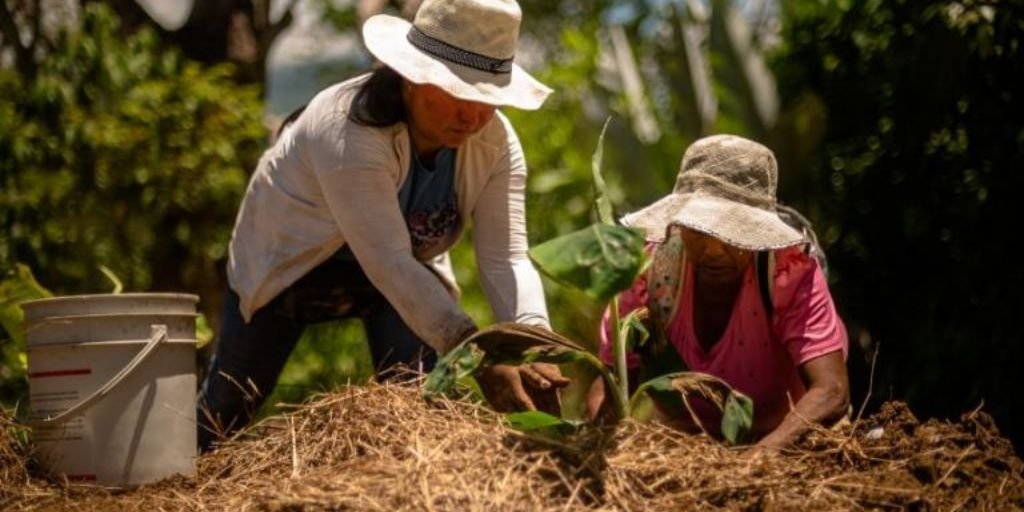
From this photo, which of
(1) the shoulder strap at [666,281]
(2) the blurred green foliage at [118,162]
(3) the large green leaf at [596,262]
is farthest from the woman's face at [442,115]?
(2) the blurred green foliage at [118,162]

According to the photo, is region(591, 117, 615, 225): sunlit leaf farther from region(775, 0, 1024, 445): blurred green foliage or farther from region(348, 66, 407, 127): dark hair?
region(775, 0, 1024, 445): blurred green foliage

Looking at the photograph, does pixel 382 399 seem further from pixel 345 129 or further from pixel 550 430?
pixel 345 129

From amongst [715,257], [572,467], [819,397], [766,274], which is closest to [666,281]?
[715,257]

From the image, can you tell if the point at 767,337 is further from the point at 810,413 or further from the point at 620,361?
the point at 620,361

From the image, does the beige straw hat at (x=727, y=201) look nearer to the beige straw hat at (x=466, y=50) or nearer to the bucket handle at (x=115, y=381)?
the beige straw hat at (x=466, y=50)

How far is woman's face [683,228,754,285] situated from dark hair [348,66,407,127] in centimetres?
81

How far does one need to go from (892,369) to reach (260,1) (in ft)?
10.9

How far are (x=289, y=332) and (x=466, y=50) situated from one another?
123cm

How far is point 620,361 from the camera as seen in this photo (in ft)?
13.1

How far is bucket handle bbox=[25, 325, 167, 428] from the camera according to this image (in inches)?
181

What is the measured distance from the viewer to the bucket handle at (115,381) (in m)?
4.60

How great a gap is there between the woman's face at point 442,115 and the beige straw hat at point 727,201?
0.47 meters

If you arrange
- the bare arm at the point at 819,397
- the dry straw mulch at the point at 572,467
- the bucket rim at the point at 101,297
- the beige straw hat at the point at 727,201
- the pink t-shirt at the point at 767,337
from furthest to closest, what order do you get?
1. the bucket rim at the point at 101,297
2. the pink t-shirt at the point at 767,337
3. the beige straw hat at the point at 727,201
4. the bare arm at the point at 819,397
5. the dry straw mulch at the point at 572,467

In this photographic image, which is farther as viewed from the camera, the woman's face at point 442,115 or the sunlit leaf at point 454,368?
the woman's face at point 442,115
